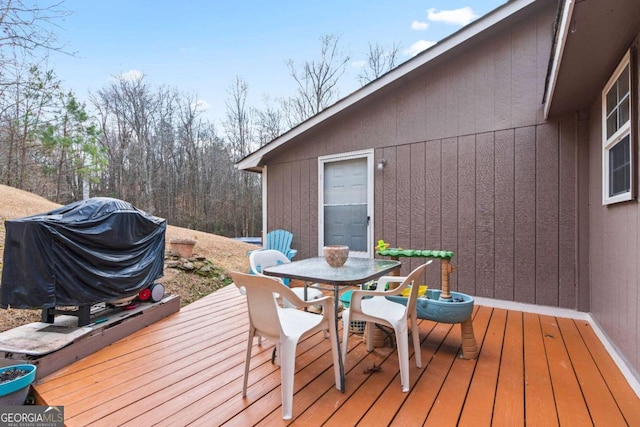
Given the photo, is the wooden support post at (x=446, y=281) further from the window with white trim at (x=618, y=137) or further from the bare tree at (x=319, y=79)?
the bare tree at (x=319, y=79)

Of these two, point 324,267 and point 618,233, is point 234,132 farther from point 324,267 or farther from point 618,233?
point 618,233

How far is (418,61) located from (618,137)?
2.32 meters

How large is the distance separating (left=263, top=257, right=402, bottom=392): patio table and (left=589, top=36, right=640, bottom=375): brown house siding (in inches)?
59.5

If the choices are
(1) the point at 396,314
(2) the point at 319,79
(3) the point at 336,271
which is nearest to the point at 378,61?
(2) the point at 319,79

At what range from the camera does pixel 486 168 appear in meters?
3.53

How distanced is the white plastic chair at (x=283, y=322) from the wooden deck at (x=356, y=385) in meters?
0.18

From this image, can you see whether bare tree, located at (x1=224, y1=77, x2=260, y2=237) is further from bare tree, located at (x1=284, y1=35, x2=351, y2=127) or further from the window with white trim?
the window with white trim

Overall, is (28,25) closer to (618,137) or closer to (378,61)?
(618,137)

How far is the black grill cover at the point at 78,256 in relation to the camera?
87.4 inches

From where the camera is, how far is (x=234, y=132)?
45.4ft

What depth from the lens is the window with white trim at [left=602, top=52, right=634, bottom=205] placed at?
1.98 metres

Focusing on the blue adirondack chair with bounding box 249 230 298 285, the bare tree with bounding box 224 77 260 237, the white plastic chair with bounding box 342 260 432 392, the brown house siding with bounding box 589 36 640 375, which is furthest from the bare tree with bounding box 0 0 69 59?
the bare tree with bounding box 224 77 260 237

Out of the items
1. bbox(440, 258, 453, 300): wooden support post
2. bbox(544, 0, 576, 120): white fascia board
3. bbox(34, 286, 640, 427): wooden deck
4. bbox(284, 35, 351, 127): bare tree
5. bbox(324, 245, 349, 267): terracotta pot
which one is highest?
bbox(284, 35, 351, 127): bare tree

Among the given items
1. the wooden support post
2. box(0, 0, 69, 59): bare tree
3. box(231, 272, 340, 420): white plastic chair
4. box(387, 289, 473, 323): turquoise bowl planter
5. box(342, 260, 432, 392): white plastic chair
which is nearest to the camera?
box(231, 272, 340, 420): white plastic chair
